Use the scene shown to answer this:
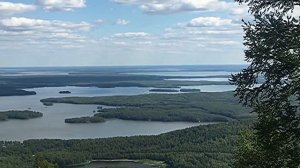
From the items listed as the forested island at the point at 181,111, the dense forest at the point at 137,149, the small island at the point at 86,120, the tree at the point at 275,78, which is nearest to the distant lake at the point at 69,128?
the small island at the point at 86,120

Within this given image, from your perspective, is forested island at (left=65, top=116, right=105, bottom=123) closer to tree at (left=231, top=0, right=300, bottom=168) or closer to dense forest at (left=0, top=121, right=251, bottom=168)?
dense forest at (left=0, top=121, right=251, bottom=168)

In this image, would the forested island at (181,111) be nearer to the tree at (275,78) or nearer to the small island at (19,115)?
the small island at (19,115)

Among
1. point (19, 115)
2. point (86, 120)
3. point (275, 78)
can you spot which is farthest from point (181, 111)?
point (275, 78)

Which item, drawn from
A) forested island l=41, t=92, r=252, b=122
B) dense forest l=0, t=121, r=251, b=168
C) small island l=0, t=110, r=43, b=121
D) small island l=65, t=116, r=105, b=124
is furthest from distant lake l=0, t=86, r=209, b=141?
dense forest l=0, t=121, r=251, b=168

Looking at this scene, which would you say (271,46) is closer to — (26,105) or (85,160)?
(85,160)

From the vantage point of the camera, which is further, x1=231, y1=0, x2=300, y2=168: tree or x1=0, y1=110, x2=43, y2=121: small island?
x1=0, y1=110, x2=43, y2=121: small island

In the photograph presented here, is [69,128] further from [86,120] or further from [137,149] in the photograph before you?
[137,149]
